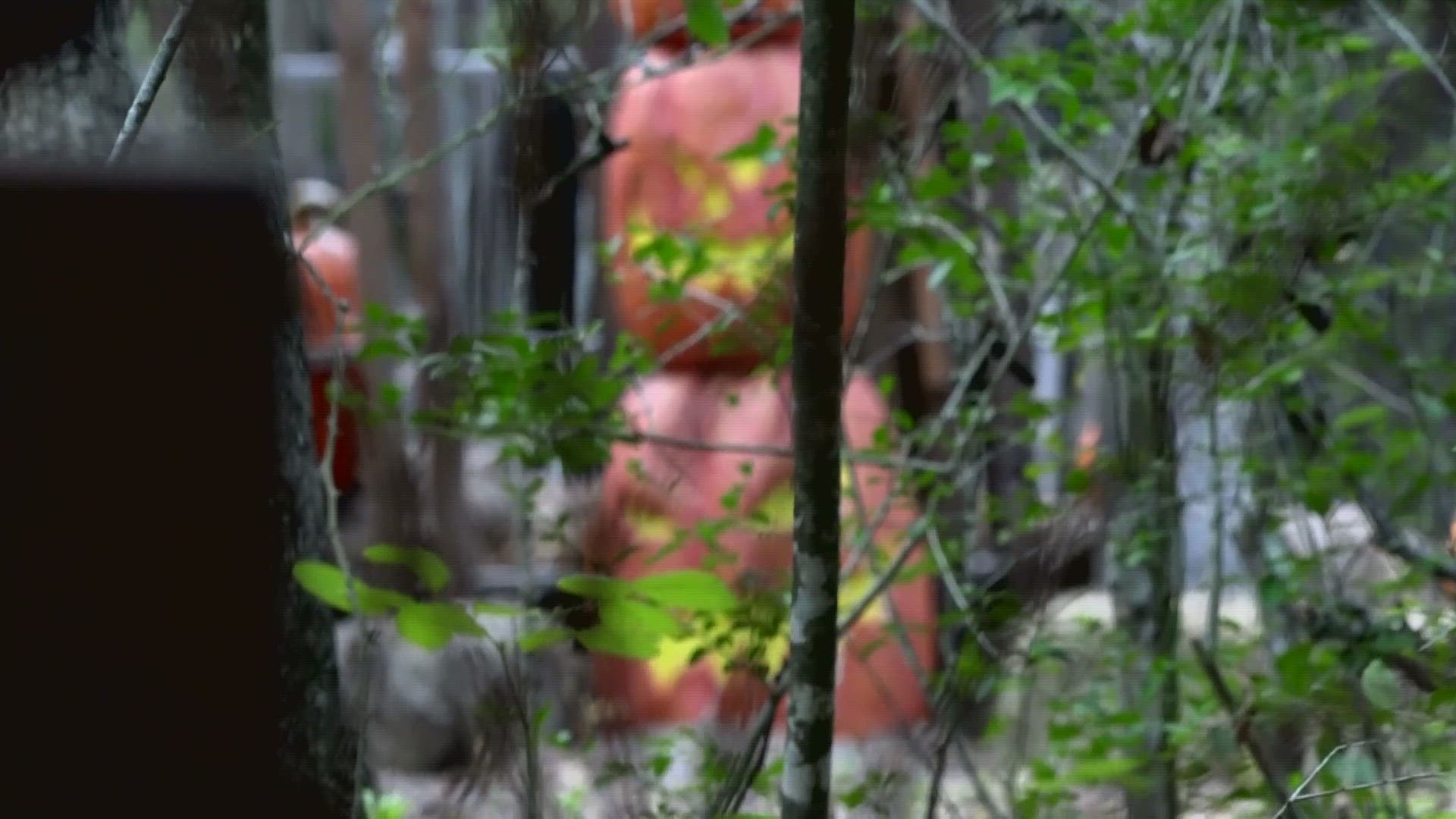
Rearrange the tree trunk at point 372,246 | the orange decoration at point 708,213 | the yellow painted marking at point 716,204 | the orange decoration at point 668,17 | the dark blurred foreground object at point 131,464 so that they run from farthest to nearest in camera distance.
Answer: the yellow painted marking at point 716,204 → the orange decoration at point 668,17 → the orange decoration at point 708,213 → the tree trunk at point 372,246 → the dark blurred foreground object at point 131,464

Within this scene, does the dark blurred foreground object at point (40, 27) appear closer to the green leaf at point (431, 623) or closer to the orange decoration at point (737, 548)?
the green leaf at point (431, 623)

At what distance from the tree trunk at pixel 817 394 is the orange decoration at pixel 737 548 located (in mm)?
98

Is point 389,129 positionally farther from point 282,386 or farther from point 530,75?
point 282,386

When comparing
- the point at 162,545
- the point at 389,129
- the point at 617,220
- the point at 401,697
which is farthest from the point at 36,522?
the point at 617,220

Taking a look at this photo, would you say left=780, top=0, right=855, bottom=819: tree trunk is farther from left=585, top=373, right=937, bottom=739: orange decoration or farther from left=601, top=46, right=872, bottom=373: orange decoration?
left=601, top=46, right=872, bottom=373: orange decoration

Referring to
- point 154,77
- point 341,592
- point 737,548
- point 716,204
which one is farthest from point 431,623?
point 716,204

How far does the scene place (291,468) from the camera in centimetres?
59

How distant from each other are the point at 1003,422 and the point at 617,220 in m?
0.56

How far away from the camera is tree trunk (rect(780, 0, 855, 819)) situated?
1.72 feet

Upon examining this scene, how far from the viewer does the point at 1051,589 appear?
3.01 feet

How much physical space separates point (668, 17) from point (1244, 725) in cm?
100

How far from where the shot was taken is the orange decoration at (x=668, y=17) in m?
1.27

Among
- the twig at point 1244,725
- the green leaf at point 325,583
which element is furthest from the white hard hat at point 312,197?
the twig at point 1244,725

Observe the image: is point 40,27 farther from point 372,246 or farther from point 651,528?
point 651,528
